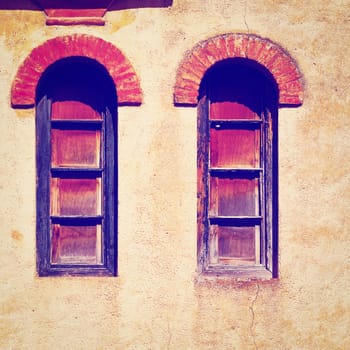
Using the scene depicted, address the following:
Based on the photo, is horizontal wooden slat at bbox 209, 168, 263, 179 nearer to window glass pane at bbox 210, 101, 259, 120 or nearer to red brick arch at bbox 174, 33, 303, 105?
Answer: window glass pane at bbox 210, 101, 259, 120

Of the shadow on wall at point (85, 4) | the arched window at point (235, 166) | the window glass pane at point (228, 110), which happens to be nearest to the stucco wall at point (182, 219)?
the shadow on wall at point (85, 4)

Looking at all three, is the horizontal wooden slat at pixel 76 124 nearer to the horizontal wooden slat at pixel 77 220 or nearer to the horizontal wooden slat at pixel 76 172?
the horizontal wooden slat at pixel 76 172

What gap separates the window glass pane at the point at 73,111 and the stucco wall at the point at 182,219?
1.01 ft

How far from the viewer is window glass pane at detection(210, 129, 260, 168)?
4480mm

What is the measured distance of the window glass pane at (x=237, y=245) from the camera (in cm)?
447

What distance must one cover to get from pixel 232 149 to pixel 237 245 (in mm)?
861

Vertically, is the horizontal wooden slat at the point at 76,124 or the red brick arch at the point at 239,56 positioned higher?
the red brick arch at the point at 239,56

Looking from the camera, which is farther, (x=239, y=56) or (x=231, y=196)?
(x=231, y=196)

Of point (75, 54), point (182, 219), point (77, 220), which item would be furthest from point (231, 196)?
point (75, 54)

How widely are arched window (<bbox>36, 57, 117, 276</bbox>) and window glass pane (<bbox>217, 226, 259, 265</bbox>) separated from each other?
96 cm

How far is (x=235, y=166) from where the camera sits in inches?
176

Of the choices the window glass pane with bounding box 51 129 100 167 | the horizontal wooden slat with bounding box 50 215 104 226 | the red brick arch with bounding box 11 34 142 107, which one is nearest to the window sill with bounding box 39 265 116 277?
the horizontal wooden slat with bounding box 50 215 104 226

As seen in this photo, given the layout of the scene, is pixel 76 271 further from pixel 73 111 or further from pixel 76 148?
Answer: pixel 73 111

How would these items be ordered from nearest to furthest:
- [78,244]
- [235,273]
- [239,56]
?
1. [239,56]
2. [235,273]
3. [78,244]
